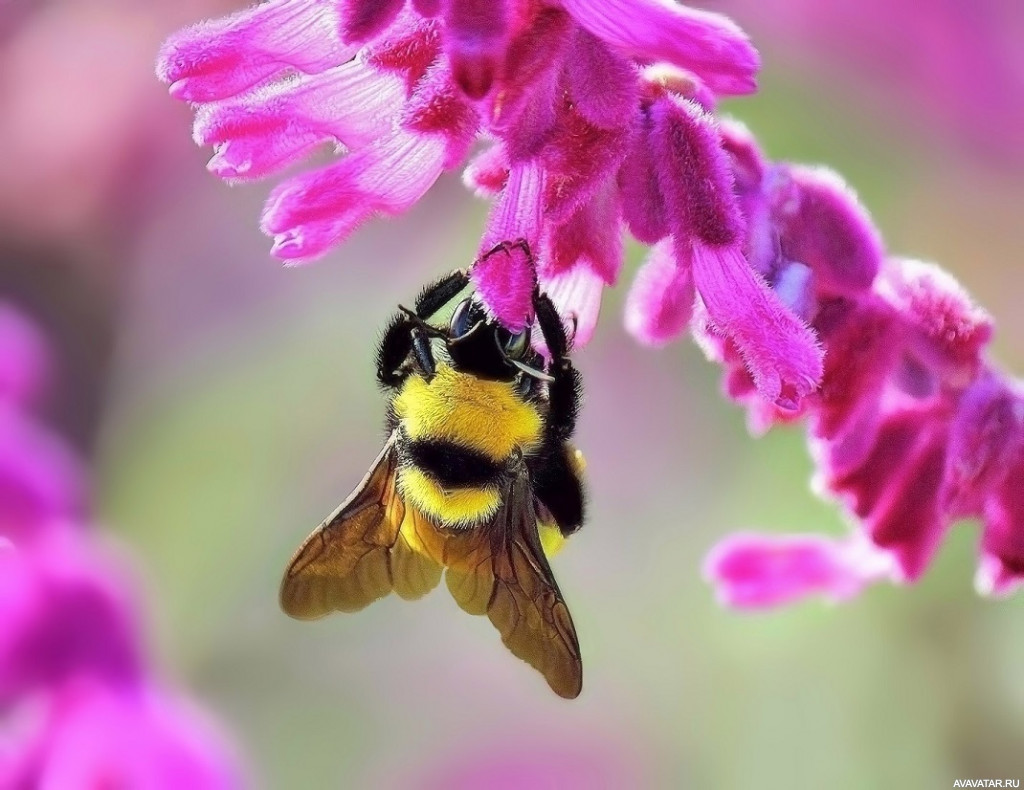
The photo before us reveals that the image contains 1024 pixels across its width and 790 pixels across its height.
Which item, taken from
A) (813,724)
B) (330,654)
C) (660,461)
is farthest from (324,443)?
(813,724)

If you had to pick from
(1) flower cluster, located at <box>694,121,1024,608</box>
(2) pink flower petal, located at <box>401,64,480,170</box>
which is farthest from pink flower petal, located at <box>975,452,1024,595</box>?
(2) pink flower petal, located at <box>401,64,480,170</box>

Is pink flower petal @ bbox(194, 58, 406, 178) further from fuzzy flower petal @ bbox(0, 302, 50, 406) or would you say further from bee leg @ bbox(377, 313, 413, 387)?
fuzzy flower petal @ bbox(0, 302, 50, 406)

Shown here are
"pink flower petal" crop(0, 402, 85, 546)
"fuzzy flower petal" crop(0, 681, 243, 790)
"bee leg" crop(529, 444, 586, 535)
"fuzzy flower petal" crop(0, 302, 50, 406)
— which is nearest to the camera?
"bee leg" crop(529, 444, 586, 535)

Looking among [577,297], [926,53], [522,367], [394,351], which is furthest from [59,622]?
[926,53]

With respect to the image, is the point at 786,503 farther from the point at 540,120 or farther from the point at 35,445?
the point at 540,120

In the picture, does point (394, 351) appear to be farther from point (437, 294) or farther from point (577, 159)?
point (577, 159)
